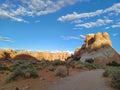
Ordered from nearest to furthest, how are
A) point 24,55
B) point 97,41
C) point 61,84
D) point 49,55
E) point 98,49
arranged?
point 61,84 < point 98,49 < point 97,41 < point 24,55 < point 49,55

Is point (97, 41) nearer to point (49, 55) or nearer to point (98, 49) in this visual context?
point (98, 49)

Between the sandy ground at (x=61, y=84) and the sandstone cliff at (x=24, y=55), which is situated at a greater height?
the sandstone cliff at (x=24, y=55)

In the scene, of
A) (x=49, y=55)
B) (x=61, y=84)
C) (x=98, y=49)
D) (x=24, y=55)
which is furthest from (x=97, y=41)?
(x=61, y=84)

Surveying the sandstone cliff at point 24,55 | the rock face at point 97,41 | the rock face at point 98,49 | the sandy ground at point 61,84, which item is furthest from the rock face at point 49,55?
the sandy ground at point 61,84

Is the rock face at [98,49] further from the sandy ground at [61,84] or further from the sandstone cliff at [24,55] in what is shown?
the sandy ground at [61,84]

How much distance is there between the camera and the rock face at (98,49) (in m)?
80.5

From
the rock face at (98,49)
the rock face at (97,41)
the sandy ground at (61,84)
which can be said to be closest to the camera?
the sandy ground at (61,84)

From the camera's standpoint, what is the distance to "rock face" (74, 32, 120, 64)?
264 feet

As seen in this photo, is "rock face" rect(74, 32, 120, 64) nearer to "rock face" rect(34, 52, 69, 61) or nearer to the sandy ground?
"rock face" rect(34, 52, 69, 61)

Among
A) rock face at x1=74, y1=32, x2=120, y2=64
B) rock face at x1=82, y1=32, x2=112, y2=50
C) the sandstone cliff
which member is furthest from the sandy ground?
rock face at x1=82, y1=32, x2=112, y2=50

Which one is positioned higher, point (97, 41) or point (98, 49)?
point (97, 41)

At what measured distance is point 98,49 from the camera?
8588 centimetres

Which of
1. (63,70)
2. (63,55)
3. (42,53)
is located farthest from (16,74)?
(63,55)

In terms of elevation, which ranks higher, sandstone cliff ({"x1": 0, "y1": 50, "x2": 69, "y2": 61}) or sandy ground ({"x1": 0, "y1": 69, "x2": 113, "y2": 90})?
sandstone cliff ({"x1": 0, "y1": 50, "x2": 69, "y2": 61})
